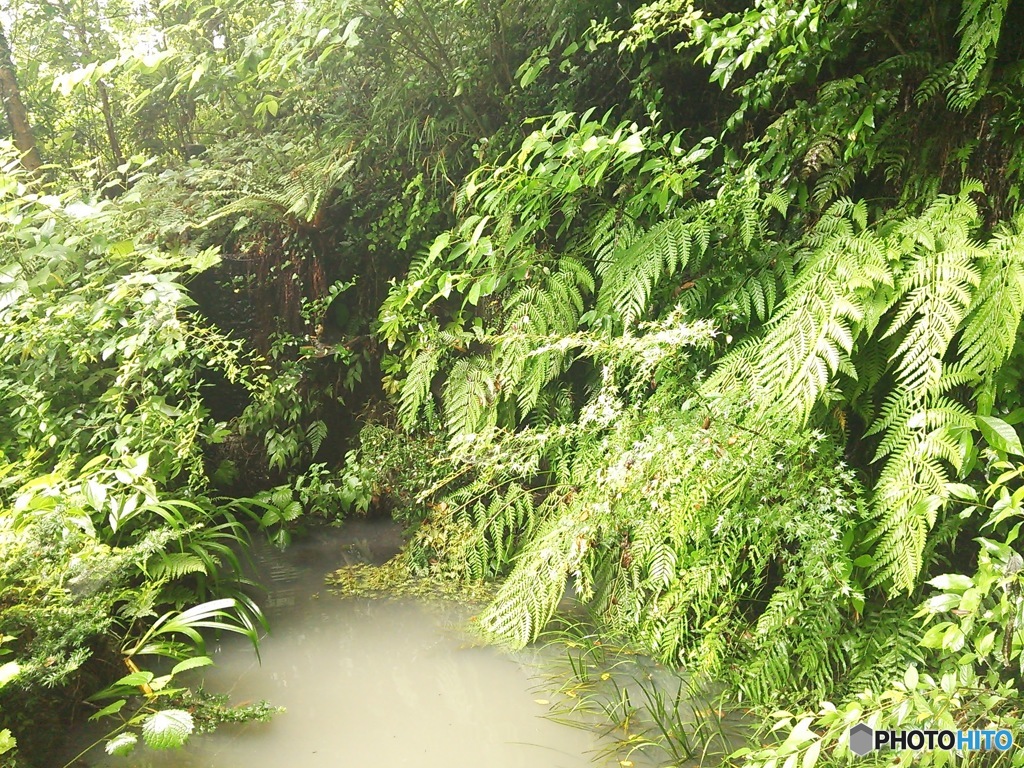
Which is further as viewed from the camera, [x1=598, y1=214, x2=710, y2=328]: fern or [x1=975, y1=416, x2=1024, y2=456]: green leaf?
[x1=598, y1=214, x2=710, y2=328]: fern

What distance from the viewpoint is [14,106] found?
3824mm

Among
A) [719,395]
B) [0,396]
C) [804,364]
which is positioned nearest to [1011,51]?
[804,364]

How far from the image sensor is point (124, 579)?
7.13 ft

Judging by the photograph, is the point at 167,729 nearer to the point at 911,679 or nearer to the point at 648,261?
the point at 911,679

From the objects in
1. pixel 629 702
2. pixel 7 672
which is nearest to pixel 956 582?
pixel 629 702

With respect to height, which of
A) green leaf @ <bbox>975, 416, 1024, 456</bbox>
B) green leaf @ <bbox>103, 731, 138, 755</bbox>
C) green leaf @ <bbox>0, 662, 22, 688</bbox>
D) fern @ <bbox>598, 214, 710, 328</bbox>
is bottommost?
green leaf @ <bbox>103, 731, 138, 755</bbox>

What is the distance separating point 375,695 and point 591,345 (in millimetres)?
1217

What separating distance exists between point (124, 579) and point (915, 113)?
2.65 m

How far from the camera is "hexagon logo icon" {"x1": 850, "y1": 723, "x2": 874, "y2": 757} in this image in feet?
5.08

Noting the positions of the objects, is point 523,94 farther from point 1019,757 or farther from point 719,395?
point 1019,757

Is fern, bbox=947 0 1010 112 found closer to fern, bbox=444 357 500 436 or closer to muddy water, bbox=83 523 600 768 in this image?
fern, bbox=444 357 500 436

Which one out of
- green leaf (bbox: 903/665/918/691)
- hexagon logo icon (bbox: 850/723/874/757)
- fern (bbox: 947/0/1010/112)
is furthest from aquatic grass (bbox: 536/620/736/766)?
fern (bbox: 947/0/1010/112)

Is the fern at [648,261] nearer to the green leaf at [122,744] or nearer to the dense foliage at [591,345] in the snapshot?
the dense foliage at [591,345]

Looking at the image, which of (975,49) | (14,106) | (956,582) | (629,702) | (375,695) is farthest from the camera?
(14,106)
